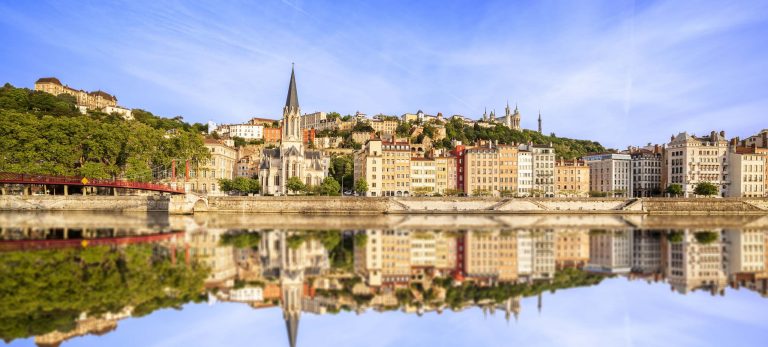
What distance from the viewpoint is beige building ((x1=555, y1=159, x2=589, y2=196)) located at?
9112 centimetres

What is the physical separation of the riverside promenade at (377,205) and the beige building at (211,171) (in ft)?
49.3

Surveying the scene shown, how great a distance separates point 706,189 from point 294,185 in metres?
52.9

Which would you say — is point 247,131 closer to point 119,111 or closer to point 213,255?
point 119,111

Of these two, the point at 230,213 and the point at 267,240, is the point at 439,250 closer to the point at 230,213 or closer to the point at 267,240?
the point at 267,240

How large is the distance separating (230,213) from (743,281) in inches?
1948

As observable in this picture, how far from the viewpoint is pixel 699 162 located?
279ft

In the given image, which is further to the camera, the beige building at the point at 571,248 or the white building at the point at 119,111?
the white building at the point at 119,111

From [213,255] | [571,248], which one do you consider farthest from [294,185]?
[213,255]

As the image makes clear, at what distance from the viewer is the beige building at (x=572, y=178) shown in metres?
91.1

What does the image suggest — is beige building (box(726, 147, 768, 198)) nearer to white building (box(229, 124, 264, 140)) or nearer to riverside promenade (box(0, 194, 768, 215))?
riverside promenade (box(0, 194, 768, 215))

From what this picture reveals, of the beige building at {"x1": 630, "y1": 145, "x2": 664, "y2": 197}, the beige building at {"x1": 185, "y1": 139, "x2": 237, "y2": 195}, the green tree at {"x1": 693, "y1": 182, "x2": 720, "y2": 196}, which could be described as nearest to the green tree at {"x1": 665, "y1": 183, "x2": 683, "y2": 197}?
the green tree at {"x1": 693, "y1": 182, "x2": 720, "y2": 196}

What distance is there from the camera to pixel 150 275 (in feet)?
59.3

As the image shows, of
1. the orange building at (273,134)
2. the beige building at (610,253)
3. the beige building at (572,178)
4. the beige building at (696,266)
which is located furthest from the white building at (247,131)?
the beige building at (696,266)

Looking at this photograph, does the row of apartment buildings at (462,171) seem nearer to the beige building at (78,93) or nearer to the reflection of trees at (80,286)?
the reflection of trees at (80,286)
